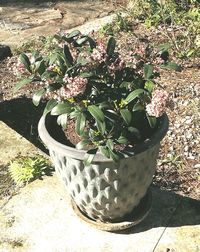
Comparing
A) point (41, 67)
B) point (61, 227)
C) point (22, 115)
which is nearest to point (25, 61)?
point (41, 67)

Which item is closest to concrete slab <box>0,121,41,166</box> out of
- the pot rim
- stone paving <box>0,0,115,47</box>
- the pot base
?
the pot base

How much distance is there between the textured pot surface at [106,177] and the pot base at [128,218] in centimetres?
7

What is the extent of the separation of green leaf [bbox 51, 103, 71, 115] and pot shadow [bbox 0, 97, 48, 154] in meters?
2.17

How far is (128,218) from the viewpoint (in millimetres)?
3586

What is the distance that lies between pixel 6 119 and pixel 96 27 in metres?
2.41

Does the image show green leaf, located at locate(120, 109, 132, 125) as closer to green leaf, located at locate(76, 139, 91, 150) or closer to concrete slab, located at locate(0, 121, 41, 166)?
green leaf, located at locate(76, 139, 91, 150)

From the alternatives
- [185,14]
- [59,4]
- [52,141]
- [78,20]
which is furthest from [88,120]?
[59,4]

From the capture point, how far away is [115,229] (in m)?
3.53

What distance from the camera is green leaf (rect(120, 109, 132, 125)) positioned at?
3.00 metres

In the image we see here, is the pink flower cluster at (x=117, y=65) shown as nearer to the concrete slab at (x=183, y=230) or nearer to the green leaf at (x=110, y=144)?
the green leaf at (x=110, y=144)

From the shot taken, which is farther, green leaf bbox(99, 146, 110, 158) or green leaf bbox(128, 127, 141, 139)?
green leaf bbox(128, 127, 141, 139)

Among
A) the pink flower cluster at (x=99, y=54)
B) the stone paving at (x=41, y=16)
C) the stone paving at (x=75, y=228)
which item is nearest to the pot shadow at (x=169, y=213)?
the stone paving at (x=75, y=228)

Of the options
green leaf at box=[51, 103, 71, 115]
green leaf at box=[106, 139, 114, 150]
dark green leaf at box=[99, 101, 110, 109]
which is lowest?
green leaf at box=[106, 139, 114, 150]

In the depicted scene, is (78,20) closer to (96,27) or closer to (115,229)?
(96,27)
